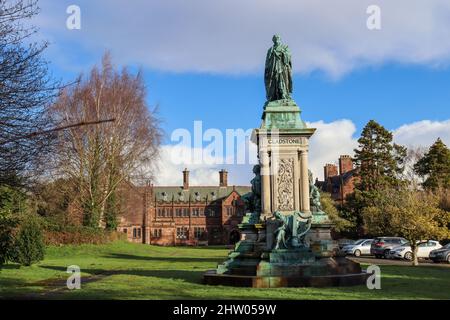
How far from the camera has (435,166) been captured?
60.5 meters

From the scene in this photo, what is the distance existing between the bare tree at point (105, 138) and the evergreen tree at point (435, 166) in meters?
32.1

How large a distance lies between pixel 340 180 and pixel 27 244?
6224 centimetres

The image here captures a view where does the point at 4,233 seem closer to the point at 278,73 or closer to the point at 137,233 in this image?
the point at 278,73

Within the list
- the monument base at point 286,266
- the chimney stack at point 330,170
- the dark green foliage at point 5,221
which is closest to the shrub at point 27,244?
the dark green foliage at point 5,221

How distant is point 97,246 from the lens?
42.3 metres

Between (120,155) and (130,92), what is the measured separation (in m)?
5.10

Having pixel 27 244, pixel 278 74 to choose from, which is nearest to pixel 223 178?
pixel 27 244

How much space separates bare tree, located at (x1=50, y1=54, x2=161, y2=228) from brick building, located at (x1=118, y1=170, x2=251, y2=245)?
141ft

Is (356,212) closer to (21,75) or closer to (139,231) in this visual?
(139,231)

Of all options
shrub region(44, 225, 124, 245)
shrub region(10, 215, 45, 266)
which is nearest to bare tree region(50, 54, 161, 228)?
shrub region(44, 225, 124, 245)

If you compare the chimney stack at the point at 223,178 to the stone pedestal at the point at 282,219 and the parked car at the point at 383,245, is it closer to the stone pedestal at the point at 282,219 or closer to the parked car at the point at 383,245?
the parked car at the point at 383,245

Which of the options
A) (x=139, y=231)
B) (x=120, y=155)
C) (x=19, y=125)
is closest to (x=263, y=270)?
(x=19, y=125)

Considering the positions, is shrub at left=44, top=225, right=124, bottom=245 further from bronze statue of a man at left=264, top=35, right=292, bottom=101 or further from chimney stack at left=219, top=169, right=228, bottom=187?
chimney stack at left=219, top=169, right=228, bottom=187

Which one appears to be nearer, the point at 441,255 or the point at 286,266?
the point at 286,266
